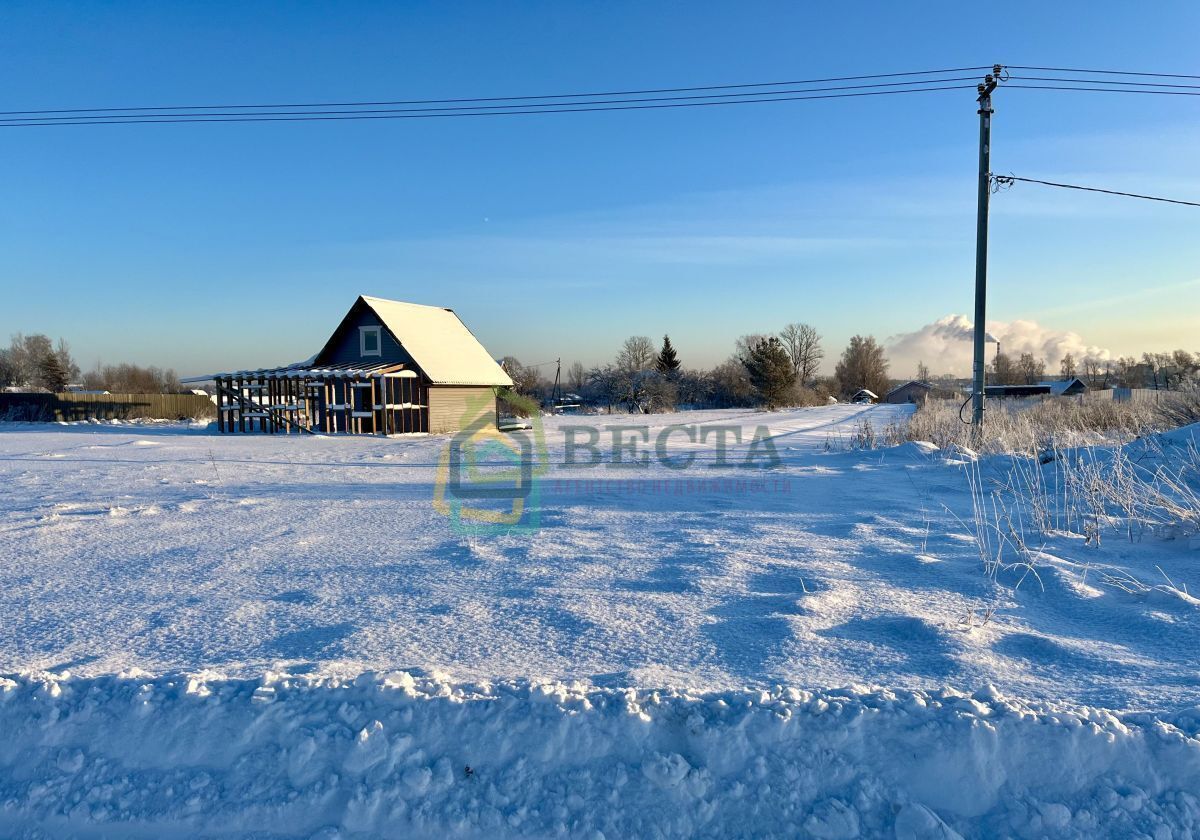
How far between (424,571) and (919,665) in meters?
3.21

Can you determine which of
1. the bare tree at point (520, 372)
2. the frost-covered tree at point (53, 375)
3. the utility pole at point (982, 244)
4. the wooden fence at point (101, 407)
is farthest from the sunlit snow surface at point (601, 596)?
the frost-covered tree at point (53, 375)

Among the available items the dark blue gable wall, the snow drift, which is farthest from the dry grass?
the dark blue gable wall

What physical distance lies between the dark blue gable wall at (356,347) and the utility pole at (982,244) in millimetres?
16547

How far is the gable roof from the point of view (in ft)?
77.8

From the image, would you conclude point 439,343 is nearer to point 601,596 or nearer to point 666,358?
point 601,596

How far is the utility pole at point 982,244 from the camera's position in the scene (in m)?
13.3

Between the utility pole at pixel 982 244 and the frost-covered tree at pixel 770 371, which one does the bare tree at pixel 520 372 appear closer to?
the frost-covered tree at pixel 770 371

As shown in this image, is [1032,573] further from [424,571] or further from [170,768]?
[170,768]

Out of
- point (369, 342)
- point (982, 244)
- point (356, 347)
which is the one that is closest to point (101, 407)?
point (356, 347)

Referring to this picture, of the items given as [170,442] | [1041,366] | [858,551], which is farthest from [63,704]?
[1041,366]

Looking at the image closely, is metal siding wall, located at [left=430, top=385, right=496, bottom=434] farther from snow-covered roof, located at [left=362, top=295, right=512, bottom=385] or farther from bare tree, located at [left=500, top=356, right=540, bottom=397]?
bare tree, located at [left=500, top=356, right=540, bottom=397]

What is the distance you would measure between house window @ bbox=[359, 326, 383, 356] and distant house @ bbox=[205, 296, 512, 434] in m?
0.03

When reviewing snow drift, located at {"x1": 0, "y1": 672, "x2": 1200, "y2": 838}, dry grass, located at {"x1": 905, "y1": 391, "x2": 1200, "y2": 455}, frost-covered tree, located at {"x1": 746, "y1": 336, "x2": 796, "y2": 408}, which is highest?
frost-covered tree, located at {"x1": 746, "y1": 336, "x2": 796, "y2": 408}

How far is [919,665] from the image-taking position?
10.4 ft
